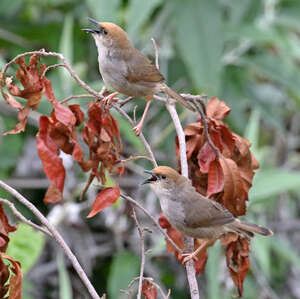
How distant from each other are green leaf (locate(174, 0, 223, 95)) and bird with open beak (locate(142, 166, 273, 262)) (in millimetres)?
1920

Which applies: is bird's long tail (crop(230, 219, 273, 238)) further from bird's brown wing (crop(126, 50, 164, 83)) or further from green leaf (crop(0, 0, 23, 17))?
green leaf (crop(0, 0, 23, 17))

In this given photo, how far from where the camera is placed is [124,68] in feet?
10.6

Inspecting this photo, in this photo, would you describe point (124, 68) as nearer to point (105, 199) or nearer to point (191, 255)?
point (105, 199)

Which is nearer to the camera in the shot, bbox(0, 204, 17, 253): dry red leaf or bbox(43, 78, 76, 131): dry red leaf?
bbox(0, 204, 17, 253): dry red leaf

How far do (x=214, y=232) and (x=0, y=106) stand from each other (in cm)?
265

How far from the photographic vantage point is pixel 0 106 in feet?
16.1

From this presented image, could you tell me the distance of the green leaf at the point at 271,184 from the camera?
4.32m

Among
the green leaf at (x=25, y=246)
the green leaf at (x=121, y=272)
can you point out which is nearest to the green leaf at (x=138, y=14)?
the green leaf at (x=25, y=246)

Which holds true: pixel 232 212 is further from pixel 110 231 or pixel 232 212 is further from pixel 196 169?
pixel 110 231

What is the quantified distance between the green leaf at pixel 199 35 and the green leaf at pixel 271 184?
71 cm

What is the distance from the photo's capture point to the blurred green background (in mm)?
4699

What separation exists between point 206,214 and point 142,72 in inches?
32.4

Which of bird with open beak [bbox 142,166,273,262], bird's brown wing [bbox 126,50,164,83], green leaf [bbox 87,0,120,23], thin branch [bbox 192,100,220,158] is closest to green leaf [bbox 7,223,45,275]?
bird with open beak [bbox 142,166,273,262]

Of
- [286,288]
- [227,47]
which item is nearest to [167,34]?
[227,47]
